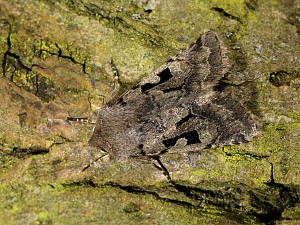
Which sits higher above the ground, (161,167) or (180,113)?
(180,113)

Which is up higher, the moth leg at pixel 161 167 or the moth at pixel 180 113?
the moth at pixel 180 113

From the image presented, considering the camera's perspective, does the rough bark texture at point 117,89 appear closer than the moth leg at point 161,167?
Yes

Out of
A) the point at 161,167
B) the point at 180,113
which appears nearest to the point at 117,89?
the point at 180,113

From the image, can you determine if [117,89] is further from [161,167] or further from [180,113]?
[161,167]

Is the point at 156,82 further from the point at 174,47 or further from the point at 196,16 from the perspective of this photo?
the point at 196,16

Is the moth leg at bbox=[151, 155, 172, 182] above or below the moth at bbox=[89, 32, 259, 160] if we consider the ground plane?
below
